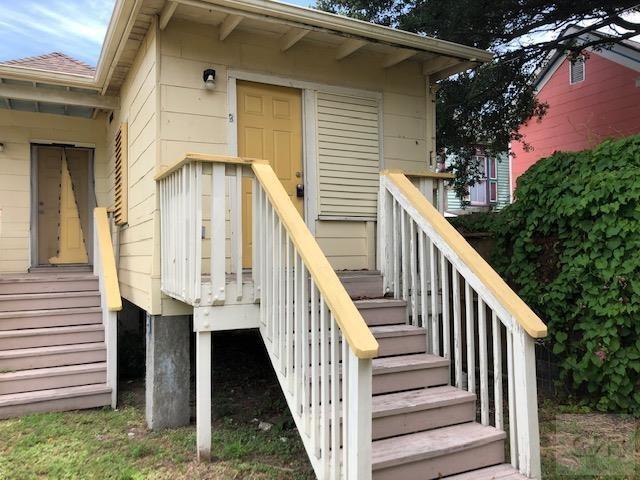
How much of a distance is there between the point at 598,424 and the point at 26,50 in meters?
Answer: 8.80

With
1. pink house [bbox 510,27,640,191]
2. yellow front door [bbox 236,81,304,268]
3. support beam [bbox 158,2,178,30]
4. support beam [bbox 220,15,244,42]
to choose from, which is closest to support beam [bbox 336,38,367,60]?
yellow front door [bbox 236,81,304,268]

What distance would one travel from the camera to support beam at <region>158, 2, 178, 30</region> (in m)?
3.85

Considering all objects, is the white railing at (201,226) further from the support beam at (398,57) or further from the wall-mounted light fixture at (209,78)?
the support beam at (398,57)

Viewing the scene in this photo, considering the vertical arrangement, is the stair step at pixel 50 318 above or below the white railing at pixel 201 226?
below

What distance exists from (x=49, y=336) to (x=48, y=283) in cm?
89

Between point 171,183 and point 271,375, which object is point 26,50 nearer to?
point 171,183

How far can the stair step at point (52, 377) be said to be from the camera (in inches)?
184

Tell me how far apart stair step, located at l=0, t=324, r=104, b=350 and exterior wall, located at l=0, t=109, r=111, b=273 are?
1.89 meters

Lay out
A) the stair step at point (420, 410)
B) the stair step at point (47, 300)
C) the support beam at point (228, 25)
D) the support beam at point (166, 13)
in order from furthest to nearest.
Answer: the stair step at point (47, 300) → the support beam at point (228, 25) → the support beam at point (166, 13) → the stair step at point (420, 410)

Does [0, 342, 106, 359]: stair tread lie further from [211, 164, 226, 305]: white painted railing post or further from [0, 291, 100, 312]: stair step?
[211, 164, 226, 305]: white painted railing post

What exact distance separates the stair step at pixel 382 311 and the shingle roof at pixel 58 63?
16.0 feet

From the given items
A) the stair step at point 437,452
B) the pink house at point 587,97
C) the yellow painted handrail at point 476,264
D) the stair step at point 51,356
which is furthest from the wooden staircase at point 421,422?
the pink house at point 587,97

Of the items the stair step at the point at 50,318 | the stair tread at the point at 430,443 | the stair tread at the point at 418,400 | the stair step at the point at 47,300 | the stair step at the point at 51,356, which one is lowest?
the stair tread at the point at 430,443

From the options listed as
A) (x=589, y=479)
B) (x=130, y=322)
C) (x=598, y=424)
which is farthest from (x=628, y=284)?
(x=130, y=322)
